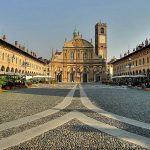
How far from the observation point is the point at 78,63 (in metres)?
93.9

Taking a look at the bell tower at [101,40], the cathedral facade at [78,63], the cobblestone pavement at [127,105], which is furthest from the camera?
the bell tower at [101,40]

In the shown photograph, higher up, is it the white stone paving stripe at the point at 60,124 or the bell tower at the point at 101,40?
the bell tower at the point at 101,40

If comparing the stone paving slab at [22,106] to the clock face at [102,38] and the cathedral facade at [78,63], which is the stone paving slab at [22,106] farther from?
the clock face at [102,38]

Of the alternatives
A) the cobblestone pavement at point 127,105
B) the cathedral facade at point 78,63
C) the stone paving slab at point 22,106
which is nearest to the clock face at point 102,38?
the cathedral facade at point 78,63

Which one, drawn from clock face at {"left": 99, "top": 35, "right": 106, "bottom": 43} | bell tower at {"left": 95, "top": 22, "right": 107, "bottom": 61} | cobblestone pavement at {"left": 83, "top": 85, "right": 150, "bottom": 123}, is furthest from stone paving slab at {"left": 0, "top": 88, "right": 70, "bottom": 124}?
clock face at {"left": 99, "top": 35, "right": 106, "bottom": 43}

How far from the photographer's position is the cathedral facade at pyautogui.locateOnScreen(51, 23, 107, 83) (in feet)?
301

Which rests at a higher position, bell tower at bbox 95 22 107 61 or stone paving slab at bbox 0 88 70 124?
bell tower at bbox 95 22 107 61

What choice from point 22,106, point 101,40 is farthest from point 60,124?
point 101,40

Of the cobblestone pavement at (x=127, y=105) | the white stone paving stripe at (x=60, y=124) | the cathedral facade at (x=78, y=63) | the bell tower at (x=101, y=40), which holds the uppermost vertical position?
the bell tower at (x=101, y=40)

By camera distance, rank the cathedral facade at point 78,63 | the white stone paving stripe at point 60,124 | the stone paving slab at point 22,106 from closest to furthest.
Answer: the white stone paving stripe at point 60,124 → the stone paving slab at point 22,106 → the cathedral facade at point 78,63

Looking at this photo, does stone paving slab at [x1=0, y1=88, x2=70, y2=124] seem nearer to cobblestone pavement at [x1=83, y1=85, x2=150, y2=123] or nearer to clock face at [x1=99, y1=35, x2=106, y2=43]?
cobblestone pavement at [x1=83, y1=85, x2=150, y2=123]

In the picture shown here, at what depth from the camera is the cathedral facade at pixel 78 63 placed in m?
91.8

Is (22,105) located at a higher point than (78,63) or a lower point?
lower

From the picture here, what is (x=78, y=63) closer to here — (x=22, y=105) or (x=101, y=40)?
(x=101, y=40)
